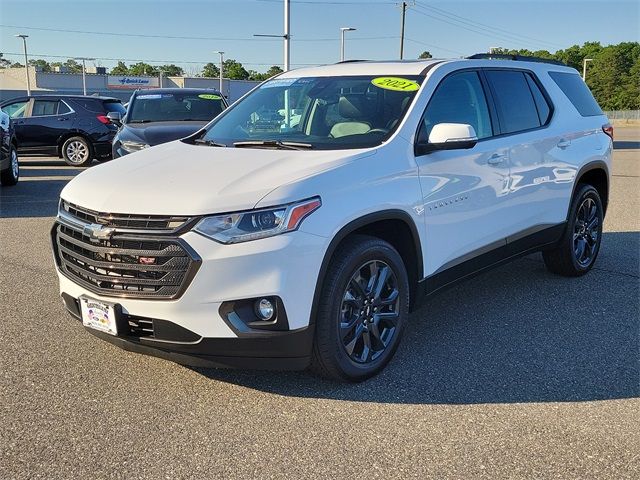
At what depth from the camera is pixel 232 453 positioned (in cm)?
301

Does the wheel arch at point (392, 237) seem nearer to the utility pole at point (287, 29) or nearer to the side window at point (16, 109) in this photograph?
the side window at point (16, 109)

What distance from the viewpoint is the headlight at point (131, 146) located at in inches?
363

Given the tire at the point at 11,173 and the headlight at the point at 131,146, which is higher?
the headlight at the point at 131,146

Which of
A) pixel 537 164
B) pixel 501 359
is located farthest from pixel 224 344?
pixel 537 164

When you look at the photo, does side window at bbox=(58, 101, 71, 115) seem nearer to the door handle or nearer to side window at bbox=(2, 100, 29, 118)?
side window at bbox=(2, 100, 29, 118)

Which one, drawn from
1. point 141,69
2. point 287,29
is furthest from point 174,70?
point 287,29

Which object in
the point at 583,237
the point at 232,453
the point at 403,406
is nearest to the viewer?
the point at 232,453

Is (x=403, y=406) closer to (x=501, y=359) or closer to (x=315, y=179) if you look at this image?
(x=501, y=359)

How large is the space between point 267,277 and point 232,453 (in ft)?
2.73

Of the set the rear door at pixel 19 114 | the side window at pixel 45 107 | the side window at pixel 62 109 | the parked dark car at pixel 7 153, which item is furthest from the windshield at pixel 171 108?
the rear door at pixel 19 114

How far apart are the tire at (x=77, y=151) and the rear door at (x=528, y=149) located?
1213 cm

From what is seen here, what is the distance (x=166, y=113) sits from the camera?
1091 centimetres

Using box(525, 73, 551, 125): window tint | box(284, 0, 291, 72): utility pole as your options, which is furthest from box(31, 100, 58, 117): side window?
box(525, 73, 551, 125): window tint

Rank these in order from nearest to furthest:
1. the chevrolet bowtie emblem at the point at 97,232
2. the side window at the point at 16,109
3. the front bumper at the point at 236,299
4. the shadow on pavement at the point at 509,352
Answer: the front bumper at the point at 236,299 < the chevrolet bowtie emblem at the point at 97,232 < the shadow on pavement at the point at 509,352 < the side window at the point at 16,109
